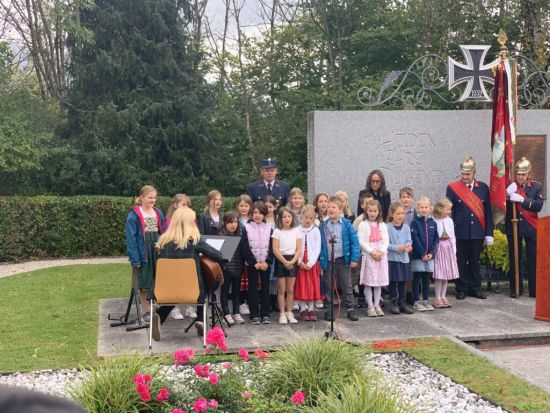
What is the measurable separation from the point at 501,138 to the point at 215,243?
4.96 metres

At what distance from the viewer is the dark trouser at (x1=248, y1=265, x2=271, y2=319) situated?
26.7 ft

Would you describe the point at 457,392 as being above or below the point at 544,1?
below

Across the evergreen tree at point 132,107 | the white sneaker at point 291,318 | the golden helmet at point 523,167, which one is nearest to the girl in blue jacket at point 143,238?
the white sneaker at point 291,318

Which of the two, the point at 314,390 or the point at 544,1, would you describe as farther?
the point at 544,1

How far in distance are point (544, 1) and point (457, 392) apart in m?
16.3

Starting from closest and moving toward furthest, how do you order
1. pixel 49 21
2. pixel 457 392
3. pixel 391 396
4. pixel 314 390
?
pixel 391 396, pixel 314 390, pixel 457 392, pixel 49 21

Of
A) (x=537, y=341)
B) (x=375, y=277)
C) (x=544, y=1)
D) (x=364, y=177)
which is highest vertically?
(x=544, y=1)

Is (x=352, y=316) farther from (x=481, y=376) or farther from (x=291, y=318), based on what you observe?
(x=481, y=376)

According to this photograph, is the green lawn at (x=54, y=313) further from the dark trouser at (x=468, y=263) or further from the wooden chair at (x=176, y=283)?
the dark trouser at (x=468, y=263)

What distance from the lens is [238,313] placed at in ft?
27.0

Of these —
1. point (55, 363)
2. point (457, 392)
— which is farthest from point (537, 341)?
point (55, 363)

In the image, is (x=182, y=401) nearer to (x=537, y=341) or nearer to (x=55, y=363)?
(x=55, y=363)

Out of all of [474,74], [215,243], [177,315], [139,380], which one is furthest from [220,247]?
[474,74]

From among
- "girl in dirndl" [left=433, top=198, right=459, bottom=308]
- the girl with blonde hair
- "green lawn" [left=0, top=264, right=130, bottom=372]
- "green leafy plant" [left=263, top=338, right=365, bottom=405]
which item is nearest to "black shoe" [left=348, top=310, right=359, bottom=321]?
"girl in dirndl" [left=433, top=198, right=459, bottom=308]
